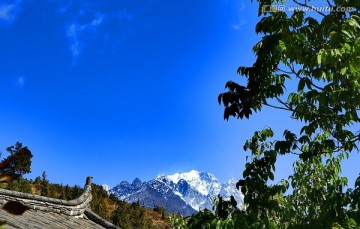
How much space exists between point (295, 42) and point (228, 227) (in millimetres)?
3135

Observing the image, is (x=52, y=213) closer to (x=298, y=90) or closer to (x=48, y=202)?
(x=48, y=202)

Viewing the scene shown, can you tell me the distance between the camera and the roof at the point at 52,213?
8.53 metres

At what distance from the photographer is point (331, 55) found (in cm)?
548

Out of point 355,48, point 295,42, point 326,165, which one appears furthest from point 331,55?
point 326,165

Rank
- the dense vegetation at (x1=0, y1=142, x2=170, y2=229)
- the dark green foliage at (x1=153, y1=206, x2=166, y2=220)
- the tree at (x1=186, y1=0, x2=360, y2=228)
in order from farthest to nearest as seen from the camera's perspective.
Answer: the dark green foliage at (x1=153, y1=206, x2=166, y2=220), the dense vegetation at (x1=0, y1=142, x2=170, y2=229), the tree at (x1=186, y1=0, x2=360, y2=228)

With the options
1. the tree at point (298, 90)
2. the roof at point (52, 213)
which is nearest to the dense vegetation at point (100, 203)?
the roof at point (52, 213)

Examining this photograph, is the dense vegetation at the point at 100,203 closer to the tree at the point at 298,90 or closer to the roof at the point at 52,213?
the roof at the point at 52,213

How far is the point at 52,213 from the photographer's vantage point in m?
10.4

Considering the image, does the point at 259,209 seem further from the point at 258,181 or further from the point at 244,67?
the point at 244,67

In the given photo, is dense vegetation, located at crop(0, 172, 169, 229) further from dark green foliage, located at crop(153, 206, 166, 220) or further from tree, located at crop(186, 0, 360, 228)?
tree, located at crop(186, 0, 360, 228)

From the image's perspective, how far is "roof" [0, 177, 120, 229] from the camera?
8531mm

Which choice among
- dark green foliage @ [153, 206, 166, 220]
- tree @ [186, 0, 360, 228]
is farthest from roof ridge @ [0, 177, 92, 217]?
dark green foliage @ [153, 206, 166, 220]

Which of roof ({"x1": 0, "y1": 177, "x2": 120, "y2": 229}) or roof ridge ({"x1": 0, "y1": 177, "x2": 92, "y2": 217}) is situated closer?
roof ({"x1": 0, "y1": 177, "x2": 120, "y2": 229})

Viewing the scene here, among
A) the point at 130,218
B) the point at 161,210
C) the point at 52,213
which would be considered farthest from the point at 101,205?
the point at 52,213
